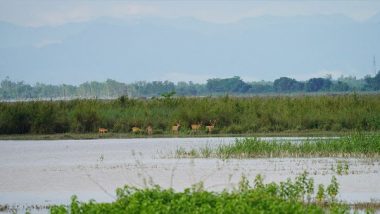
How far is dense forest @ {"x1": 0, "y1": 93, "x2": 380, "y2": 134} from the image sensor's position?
29203 mm

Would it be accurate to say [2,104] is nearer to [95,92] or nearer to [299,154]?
[299,154]

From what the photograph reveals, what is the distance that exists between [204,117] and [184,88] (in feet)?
303

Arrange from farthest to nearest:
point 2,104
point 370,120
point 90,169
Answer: point 2,104 → point 370,120 → point 90,169

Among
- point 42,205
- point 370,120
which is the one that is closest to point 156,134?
point 370,120

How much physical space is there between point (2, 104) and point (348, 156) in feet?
55.4

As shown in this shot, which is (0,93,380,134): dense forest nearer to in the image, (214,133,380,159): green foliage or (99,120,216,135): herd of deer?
(99,120,216,135): herd of deer

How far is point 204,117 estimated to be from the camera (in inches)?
1177

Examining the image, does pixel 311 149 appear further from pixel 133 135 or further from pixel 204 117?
pixel 204 117

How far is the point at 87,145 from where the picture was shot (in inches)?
973

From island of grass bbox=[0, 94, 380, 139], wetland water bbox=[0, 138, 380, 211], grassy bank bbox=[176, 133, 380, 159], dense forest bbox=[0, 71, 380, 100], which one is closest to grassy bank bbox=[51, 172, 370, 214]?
wetland water bbox=[0, 138, 380, 211]

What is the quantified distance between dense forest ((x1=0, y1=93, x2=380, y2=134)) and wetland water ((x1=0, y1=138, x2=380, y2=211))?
6.34m

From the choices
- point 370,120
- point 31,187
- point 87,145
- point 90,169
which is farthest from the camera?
point 370,120

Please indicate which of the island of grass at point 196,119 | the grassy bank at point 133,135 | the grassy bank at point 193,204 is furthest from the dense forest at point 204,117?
the grassy bank at point 193,204

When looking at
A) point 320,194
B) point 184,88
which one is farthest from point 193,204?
point 184,88
